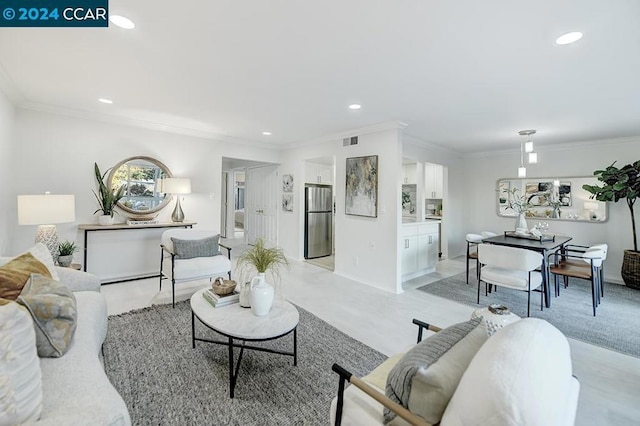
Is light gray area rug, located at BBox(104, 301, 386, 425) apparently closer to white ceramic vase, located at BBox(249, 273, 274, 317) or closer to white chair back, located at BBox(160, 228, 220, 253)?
white ceramic vase, located at BBox(249, 273, 274, 317)

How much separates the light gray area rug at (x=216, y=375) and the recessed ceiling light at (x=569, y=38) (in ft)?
8.74

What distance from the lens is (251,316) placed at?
2.09m

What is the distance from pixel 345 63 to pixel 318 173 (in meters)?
4.01

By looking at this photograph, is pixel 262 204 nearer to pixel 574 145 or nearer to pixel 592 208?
pixel 574 145

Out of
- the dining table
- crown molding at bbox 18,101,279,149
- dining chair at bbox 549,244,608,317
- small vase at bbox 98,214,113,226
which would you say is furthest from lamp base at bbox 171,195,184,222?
dining chair at bbox 549,244,608,317

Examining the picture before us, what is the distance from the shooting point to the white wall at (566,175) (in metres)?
4.78

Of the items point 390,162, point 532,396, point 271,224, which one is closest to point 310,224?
point 271,224

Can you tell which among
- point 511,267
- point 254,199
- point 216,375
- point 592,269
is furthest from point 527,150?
point 254,199

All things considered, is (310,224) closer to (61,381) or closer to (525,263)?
(525,263)

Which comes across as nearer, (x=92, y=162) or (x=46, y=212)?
(x=46, y=212)

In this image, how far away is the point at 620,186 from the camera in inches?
171

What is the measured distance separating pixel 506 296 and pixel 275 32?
4.25 meters

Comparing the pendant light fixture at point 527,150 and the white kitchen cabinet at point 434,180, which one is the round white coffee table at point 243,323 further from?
the white kitchen cabinet at point 434,180

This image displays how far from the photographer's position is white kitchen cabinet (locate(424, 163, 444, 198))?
686 centimetres
